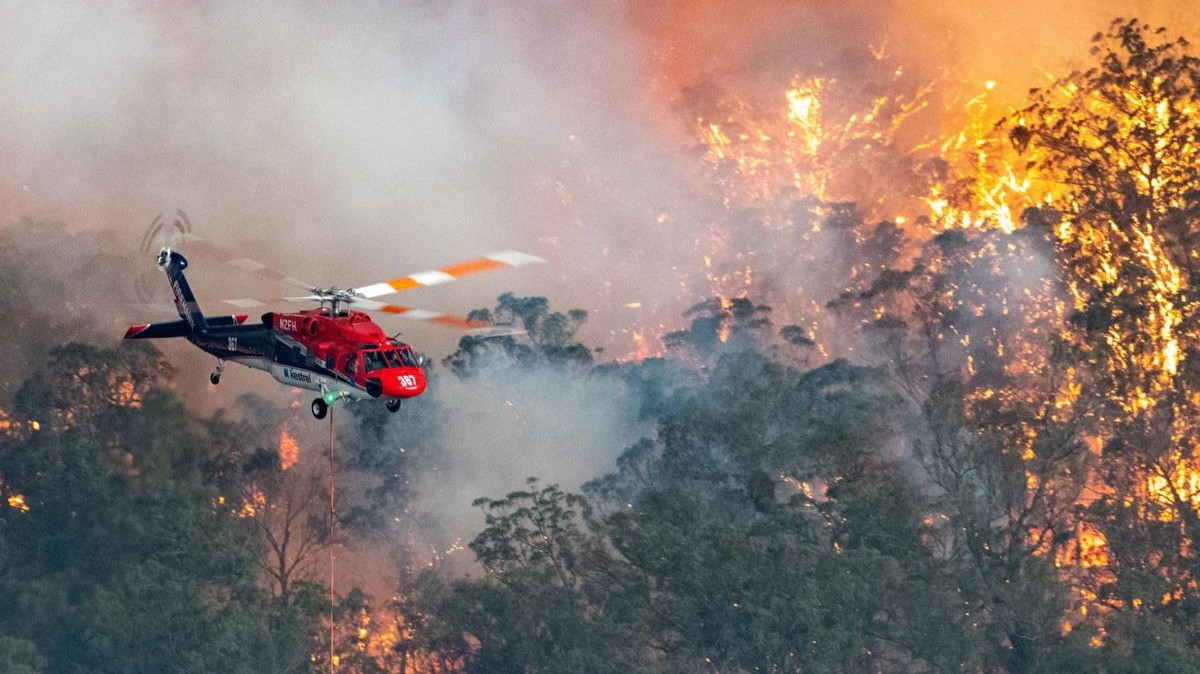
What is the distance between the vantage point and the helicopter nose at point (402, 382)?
140ft

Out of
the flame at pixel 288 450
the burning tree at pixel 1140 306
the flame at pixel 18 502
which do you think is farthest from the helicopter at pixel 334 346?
the flame at pixel 288 450

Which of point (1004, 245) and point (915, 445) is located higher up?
point (1004, 245)

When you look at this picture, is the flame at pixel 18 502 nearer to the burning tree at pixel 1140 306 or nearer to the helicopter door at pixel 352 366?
the burning tree at pixel 1140 306

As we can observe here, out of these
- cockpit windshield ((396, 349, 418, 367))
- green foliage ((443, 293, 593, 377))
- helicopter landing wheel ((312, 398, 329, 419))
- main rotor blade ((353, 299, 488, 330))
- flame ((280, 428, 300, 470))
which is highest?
green foliage ((443, 293, 593, 377))

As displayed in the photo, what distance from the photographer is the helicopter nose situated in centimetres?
4269

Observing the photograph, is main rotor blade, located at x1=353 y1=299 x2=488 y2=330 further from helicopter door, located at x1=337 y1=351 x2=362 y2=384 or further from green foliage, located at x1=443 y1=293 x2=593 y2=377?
green foliage, located at x1=443 y1=293 x2=593 y2=377

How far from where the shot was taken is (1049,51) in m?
102

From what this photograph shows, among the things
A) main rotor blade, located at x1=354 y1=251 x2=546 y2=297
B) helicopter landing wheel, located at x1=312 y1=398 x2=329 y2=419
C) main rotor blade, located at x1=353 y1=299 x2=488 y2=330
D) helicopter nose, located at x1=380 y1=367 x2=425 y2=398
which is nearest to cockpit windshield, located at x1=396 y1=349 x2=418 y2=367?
helicopter nose, located at x1=380 y1=367 x2=425 y2=398

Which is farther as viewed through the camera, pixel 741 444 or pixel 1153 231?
pixel 741 444

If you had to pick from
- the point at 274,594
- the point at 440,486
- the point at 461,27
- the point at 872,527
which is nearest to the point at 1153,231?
the point at 872,527

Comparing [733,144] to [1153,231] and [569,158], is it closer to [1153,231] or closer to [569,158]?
[569,158]

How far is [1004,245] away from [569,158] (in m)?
37.5

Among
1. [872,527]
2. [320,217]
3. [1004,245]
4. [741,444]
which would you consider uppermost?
[320,217]

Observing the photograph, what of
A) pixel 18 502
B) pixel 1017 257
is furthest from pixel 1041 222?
pixel 18 502
